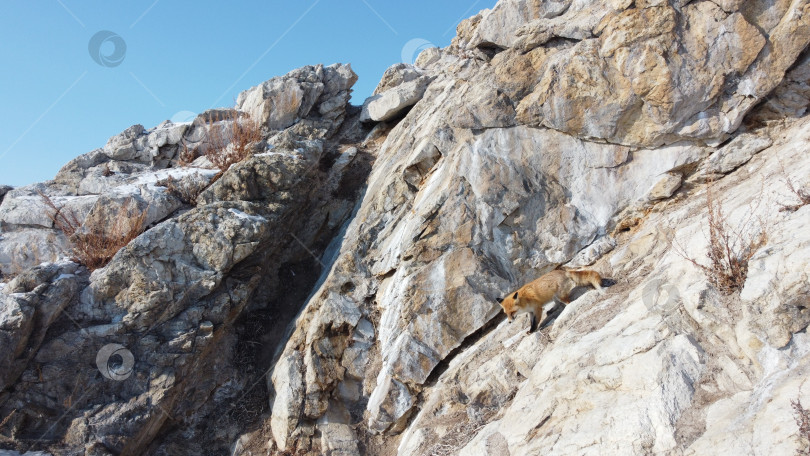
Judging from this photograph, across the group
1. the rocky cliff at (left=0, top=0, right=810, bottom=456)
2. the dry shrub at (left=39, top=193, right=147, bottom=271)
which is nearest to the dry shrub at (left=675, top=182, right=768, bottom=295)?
the rocky cliff at (left=0, top=0, right=810, bottom=456)

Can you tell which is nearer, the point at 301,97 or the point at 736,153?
the point at 736,153

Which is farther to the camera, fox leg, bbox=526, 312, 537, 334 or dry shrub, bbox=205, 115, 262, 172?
dry shrub, bbox=205, 115, 262, 172

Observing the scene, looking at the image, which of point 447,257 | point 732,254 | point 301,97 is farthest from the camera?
point 301,97

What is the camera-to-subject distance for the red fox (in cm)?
669

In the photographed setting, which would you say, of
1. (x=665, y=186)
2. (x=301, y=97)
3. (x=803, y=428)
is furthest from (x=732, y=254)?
(x=301, y=97)

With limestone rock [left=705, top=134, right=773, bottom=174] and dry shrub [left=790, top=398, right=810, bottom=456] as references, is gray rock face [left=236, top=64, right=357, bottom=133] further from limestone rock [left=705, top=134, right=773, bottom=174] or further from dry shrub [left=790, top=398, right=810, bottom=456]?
dry shrub [left=790, top=398, right=810, bottom=456]

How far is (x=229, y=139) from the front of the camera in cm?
1214

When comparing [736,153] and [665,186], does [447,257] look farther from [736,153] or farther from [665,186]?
[736,153]

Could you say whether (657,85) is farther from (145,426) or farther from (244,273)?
(145,426)

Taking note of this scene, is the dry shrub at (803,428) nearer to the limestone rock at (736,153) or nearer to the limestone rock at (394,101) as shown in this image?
the limestone rock at (736,153)

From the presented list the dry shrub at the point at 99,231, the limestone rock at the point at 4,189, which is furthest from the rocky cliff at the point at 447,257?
the limestone rock at the point at 4,189

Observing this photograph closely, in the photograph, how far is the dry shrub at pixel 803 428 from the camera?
9.66 ft

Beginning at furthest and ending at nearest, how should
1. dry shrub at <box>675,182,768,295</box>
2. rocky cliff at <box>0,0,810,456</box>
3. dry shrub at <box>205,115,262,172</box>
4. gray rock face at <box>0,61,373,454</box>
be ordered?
1. dry shrub at <box>205,115,262,172</box>
2. gray rock face at <box>0,61,373,454</box>
3. rocky cliff at <box>0,0,810,456</box>
4. dry shrub at <box>675,182,768,295</box>

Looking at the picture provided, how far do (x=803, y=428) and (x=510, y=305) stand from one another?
4078 millimetres
